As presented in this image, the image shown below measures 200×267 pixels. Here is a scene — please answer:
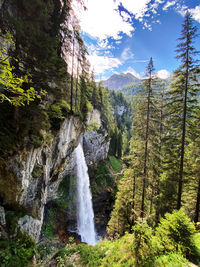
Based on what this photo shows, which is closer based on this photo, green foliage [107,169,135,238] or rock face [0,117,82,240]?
rock face [0,117,82,240]

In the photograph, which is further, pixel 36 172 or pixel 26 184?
pixel 36 172

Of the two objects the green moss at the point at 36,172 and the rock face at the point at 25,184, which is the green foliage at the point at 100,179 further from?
the green moss at the point at 36,172

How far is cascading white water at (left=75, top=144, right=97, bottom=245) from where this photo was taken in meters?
19.2

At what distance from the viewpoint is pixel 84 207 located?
2103 cm

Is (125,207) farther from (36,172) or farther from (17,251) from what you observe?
(17,251)

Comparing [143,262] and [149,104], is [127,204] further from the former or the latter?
[149,104]

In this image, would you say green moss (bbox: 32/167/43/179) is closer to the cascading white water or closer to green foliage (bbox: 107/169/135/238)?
green foliage (bbox: 107/169/135/238)

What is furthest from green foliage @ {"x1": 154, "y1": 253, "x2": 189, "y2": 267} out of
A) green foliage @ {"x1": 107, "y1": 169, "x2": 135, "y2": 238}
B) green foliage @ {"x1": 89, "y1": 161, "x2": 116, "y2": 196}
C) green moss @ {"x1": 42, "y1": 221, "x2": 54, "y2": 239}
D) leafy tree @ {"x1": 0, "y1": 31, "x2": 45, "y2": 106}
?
green foliage @ {"x1": 89, "y1": 161, "x2": 116, "y2": 196}

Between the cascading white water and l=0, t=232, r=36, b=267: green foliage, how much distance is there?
1491 centimetres

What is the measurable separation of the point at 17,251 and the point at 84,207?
57.1 feet

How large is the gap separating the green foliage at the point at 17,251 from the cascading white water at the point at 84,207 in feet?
48.9

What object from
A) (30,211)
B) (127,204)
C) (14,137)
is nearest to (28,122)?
A: (14,137)

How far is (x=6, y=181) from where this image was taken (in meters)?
5.96

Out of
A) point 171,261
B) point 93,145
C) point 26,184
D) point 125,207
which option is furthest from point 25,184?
point 93,145
